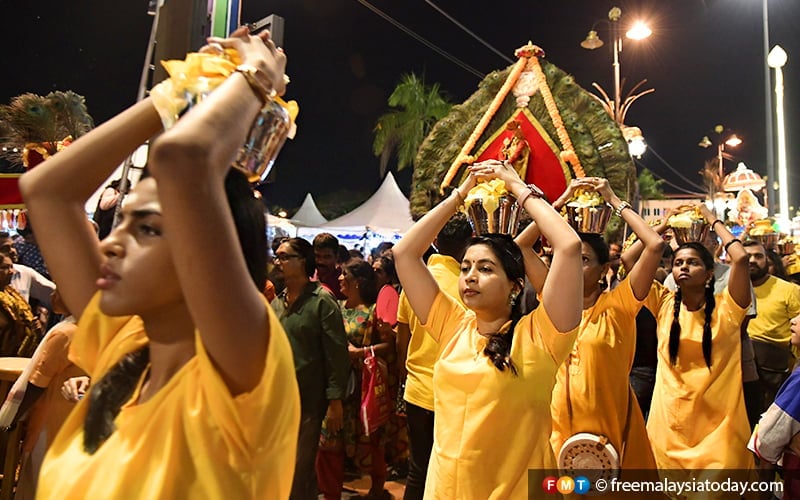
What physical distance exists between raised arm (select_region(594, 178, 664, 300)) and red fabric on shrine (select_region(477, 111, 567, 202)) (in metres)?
1.16

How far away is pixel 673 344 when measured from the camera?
14.2 feet

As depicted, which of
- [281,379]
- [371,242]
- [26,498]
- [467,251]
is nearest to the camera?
[281,379]

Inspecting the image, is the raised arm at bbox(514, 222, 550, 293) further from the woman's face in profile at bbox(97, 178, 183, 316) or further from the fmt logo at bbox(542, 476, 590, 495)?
the woman's face in profile at bbox(97, 178, 183, 316)

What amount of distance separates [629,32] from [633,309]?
9.44 m

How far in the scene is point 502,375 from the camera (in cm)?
249

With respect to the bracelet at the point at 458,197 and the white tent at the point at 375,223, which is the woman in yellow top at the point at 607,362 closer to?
the bracelet at the point at 458,197

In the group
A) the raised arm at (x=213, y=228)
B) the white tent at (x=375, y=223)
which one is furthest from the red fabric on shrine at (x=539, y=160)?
the white tent at (x=375, y=223)

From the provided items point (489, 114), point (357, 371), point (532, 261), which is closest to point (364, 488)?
point (357, 371)

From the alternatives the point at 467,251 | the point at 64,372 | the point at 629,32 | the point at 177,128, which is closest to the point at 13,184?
the point at 64,372

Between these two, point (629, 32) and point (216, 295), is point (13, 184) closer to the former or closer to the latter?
point (216, 295)

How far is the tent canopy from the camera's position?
14.6 m

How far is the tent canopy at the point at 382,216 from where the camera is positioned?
47.9 ft

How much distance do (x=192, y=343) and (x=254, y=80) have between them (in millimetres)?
578

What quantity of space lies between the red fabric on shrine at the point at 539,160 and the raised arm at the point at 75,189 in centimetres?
383
